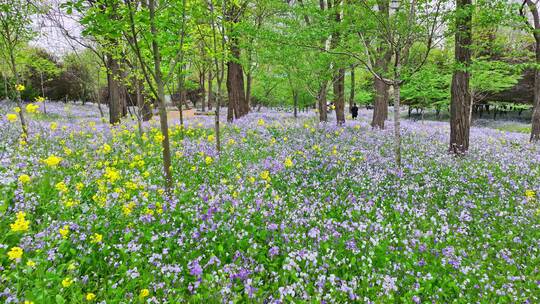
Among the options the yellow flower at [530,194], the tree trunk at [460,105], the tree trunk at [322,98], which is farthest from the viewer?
the tree trunk at [322,98]

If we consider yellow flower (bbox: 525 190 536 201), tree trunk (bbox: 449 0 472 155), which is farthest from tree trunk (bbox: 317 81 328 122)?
yellow flower (bbox: 525 190 536 201)

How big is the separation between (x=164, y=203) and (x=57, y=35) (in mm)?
13950

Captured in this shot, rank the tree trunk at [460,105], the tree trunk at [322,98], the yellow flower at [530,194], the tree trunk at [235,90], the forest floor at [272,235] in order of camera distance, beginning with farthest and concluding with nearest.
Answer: the tree trunk at [235,90] < the tree trunk at [322,98] < the tree trunk at [460,105] < the yellow flower at [530,194] < the forest floor at [272,235]

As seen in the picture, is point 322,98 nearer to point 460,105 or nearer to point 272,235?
point 460,105

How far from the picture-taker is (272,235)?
4.96 metres

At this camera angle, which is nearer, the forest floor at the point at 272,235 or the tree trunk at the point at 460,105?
the forest floor at the point at 272,235

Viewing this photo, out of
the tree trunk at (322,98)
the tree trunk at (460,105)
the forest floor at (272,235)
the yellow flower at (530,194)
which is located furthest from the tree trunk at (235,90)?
the yellow flower at (530,194)

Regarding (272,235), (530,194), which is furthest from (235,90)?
(530,194)

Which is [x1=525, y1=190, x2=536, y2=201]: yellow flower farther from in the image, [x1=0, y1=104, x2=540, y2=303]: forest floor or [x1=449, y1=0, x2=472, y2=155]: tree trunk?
[x1=449, y1=0, x2=472, y2=155]: tree trunk

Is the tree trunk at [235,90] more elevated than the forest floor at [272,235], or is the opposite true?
the tree trunk at [235,90]

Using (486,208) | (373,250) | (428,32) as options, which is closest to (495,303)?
(373,250)

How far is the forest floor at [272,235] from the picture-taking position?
12.1 ft

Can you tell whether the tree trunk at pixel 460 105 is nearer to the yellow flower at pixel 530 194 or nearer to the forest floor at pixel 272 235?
the forest floor at pixel 272 235

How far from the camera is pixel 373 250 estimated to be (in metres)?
4.70
